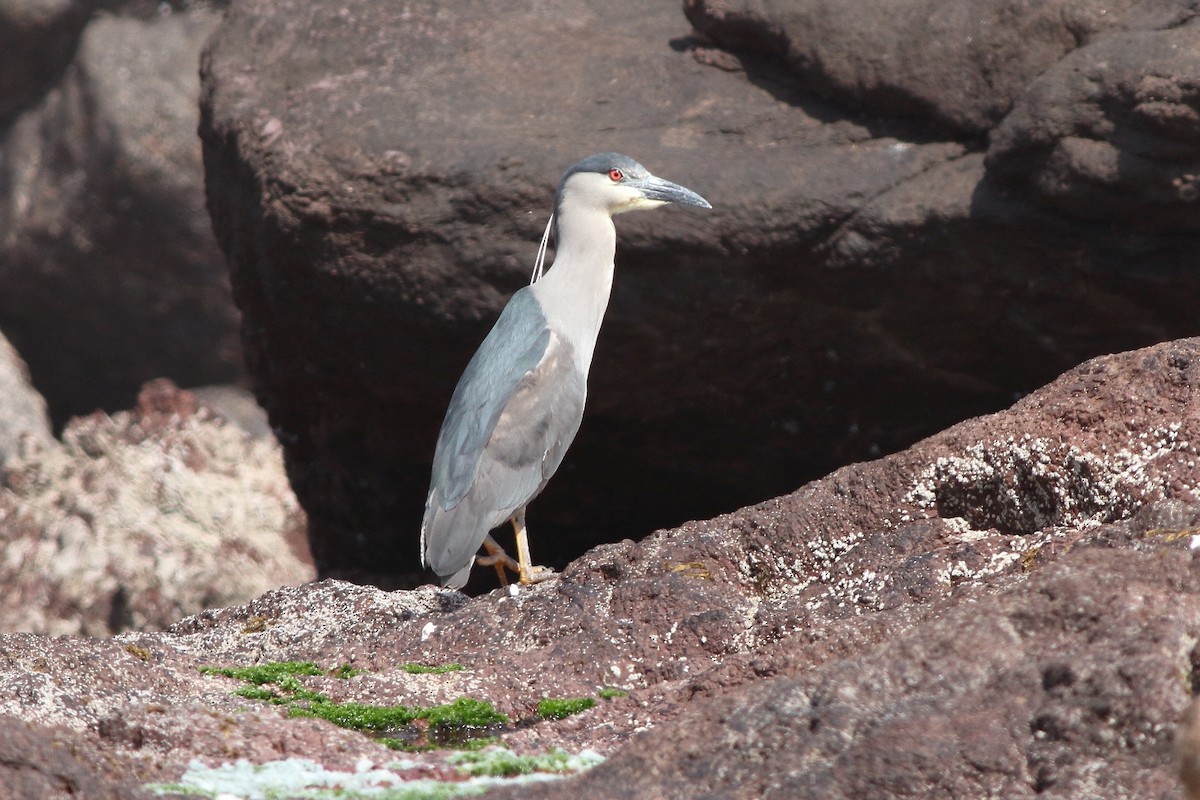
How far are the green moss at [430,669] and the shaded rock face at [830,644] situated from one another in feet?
0.13

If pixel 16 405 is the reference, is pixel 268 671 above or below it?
above

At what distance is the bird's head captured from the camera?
5.89 meters

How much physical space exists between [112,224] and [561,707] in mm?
8943

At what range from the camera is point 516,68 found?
6926 millimetres

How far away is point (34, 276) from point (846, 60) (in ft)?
25.8

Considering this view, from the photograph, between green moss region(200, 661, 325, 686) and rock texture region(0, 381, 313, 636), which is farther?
rock texture region(0, 381, 313, 636)

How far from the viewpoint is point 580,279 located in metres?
5.94

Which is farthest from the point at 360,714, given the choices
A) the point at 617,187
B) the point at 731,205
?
the point at 731,205

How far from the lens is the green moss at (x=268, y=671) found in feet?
13.8

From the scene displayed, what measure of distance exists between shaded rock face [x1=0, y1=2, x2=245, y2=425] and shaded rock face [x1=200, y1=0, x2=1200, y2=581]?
15.0 ft

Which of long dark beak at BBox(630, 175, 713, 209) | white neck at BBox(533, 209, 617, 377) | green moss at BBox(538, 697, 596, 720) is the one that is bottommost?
green moss at BBox(538, 697, 596, 720)

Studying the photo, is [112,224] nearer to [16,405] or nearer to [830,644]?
[16,405]

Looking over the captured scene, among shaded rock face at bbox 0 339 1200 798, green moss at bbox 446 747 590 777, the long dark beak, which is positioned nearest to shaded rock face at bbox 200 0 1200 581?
the long dark beak

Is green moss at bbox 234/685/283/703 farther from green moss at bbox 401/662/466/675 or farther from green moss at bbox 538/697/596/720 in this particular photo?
green moss at bbox 538/697/596/720
